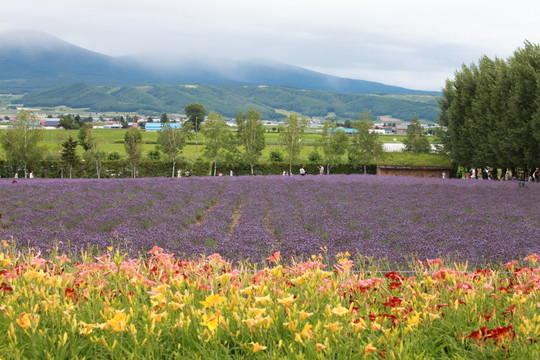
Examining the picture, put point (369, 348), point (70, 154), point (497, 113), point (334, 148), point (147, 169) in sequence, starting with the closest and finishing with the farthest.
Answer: point (369, 348), point (497, 113), point (70, 154), point (147, 169), point (334, 148)

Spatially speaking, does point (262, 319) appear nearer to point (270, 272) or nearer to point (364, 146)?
point (270, 272)

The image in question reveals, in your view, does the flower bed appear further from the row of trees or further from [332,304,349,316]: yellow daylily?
the row of trees

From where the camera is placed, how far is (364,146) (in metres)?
64.2

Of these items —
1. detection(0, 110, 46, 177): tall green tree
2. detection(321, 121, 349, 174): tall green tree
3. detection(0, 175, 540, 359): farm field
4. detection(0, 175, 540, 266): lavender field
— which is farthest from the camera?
detection(321, 121, 349, 174): tall green tree

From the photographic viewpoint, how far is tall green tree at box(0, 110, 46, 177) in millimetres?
55375

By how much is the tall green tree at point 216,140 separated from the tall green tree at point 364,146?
17204 millimetres

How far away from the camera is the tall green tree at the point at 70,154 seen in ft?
180

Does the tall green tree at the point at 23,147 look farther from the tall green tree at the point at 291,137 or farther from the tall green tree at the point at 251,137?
the tall green tree at the point at 291,137

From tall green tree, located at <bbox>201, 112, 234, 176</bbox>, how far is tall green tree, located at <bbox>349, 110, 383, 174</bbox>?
17.2 metres

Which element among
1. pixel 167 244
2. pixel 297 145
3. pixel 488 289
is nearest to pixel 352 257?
pixel 167 244

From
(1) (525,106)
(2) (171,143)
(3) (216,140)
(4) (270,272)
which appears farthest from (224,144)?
(4) (270,272)

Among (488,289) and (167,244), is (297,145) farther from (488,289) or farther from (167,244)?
(488,289)

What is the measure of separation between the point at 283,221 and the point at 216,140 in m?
48.8

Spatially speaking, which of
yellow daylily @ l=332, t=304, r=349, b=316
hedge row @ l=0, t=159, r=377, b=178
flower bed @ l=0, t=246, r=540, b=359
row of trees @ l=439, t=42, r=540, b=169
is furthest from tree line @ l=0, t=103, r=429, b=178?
yellow daylily @ l=332, t=304, r=349, b=316
